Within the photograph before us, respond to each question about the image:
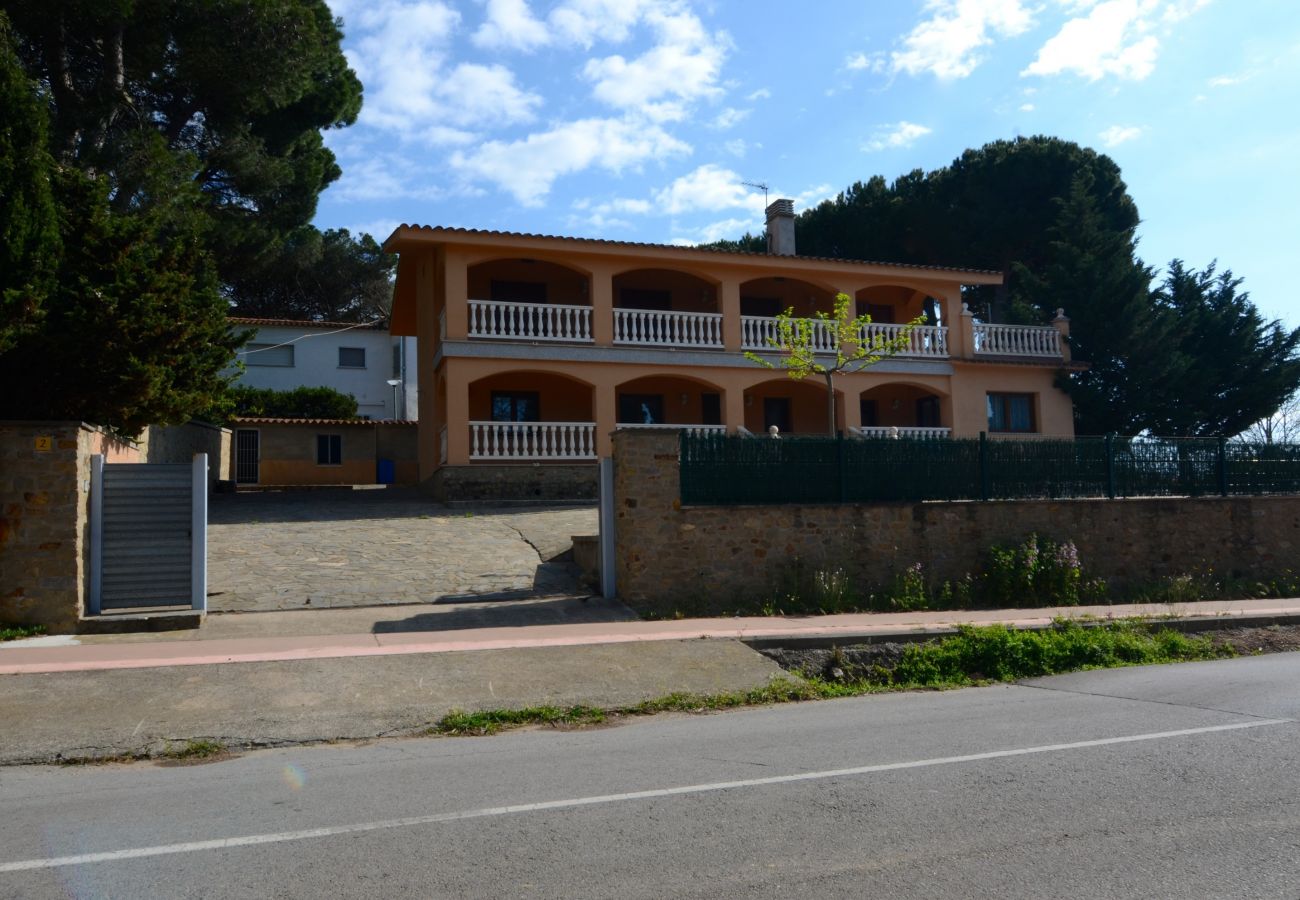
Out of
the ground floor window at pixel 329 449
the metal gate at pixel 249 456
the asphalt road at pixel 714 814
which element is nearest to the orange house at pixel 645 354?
the ground floor window at pixel 329 449

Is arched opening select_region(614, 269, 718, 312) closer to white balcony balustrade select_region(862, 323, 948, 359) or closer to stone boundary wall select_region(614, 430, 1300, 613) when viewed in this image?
white balcony balustrade select_region(862, 323, 948, 359)

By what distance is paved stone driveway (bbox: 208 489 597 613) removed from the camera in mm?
12680

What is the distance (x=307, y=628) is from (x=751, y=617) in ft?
17.1

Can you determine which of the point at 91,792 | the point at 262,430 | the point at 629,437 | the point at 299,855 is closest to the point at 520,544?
the point at 629,437

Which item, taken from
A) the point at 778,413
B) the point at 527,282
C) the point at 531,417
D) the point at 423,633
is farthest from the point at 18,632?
the point at 778,413

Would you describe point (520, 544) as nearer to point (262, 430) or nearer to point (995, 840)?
point (995, 840)

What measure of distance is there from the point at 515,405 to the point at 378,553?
9.87m

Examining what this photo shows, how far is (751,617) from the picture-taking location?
12094 millimetres

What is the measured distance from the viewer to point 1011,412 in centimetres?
2719

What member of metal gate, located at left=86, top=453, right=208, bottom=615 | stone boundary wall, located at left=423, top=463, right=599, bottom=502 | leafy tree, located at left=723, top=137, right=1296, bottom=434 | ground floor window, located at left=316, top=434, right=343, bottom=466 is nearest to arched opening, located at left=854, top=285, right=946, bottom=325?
leafy tree, located at left=723, top=137, right=1296, bottom=434

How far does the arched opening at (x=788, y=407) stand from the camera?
2595 cm

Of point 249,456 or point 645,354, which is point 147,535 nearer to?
point 645,354

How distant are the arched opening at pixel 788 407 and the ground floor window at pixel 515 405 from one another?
5.53m

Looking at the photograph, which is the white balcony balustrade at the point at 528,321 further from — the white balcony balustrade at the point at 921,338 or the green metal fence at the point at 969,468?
the green metal fence at the point at 969,468
